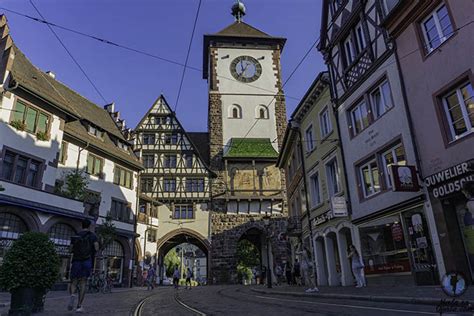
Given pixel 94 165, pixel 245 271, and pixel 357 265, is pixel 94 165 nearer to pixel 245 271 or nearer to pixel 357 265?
pixel 357 265

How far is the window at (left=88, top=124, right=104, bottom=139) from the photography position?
98.9 feet

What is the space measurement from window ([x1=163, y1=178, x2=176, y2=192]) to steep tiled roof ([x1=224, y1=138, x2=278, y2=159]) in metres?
6.07

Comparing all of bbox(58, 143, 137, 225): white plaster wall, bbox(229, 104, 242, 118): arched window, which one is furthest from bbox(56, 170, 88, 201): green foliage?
bbox(229, 104, 242, 118): arched window

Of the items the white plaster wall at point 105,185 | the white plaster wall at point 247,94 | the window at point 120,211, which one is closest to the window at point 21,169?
the white plaster wall at point 105,185

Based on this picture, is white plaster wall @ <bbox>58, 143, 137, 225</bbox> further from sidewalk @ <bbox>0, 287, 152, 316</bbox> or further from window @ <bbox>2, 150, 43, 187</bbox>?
sidewalk @ <bbox>0, 287, 152, 316</bbox>

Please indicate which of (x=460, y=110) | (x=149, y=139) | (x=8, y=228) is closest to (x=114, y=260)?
(x=8, y=228)

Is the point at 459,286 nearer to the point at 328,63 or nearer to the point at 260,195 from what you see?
the point at 328,63

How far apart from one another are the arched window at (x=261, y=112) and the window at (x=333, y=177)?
1011 inches

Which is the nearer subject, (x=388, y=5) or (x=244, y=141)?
(x=388, y=5)

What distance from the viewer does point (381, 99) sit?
14328mm

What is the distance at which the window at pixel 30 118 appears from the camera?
69.6 ft

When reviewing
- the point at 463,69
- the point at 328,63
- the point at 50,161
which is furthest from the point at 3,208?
the point at 463,69

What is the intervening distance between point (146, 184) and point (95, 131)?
953 cm

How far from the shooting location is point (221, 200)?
128 ft
